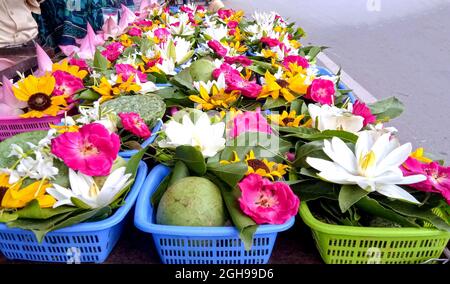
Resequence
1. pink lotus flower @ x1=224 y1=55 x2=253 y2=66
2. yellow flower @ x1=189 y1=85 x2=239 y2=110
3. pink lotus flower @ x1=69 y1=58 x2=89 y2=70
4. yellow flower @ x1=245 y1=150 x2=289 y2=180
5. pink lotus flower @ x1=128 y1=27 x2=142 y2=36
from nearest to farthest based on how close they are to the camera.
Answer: yellow flower @ x1=245 y1=150 x2=289 y2=180
yellow flower @ x1=189 y1=85 x2=239 y2=110
pink lotus flower @ x1=69 y1=58 x2=89 y2=70
pink lotus flower @ x1=224 y1=55 x2=253 y2=66
pink lotus flower @ x1=128 y1=27 x2=142 y2=36

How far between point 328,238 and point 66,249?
0.50m

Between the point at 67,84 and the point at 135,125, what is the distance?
42 cm

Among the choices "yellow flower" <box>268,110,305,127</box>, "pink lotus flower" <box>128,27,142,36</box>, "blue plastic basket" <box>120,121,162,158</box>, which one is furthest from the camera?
"pink lotus flower" <box>128,27,142,36</box>

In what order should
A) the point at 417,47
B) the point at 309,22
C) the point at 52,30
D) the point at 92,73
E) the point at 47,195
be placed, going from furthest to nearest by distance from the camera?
the point at 309,22, the point at 417,47, the point at 52,30, the point at 92,73, the point at 47,195

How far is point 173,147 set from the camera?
0.85m

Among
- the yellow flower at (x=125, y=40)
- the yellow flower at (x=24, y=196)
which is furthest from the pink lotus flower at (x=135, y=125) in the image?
the yellow flower at (x=125, y=40)

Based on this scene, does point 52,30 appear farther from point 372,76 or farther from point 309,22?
point 309,22

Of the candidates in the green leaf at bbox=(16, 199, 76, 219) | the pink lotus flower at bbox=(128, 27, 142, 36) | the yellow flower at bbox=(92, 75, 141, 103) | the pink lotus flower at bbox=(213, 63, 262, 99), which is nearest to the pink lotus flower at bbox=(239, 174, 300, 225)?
the green leaf at bbox=(16, 199, 76, 219)

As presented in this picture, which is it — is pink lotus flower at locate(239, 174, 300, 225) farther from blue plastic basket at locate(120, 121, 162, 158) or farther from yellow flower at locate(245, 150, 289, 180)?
blue plastic basket at locate(120, 121, 162, 158)

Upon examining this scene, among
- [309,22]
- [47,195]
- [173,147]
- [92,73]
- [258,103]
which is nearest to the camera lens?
[47,195]

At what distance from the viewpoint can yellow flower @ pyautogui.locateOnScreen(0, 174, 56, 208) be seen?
27.0 inches

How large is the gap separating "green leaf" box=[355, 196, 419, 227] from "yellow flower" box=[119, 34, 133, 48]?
1329 mm

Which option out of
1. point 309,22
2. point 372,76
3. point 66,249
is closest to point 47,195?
point 66,249

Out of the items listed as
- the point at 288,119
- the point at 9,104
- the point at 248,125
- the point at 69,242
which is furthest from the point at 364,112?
the point at 9,104
